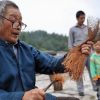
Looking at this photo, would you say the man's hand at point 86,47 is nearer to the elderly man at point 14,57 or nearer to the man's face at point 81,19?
the elderly man at point 14,57

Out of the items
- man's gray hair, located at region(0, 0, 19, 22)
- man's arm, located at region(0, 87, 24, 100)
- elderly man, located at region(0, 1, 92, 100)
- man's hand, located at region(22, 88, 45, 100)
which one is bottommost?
man's arm, located at region(0, 87, 24, 100)

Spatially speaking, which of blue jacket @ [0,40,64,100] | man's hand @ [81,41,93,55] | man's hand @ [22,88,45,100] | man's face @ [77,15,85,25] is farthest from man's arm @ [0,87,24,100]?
man's face @ [77,15,85,25]

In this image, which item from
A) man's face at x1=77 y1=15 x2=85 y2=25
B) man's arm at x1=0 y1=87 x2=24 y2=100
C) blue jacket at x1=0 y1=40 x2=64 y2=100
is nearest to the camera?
man's arm at x1=0 y1=87 x2=24 y2=100

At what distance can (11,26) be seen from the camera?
3.52m

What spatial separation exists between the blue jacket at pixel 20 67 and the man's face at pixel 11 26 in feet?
0.23

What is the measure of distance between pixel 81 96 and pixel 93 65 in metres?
1.89

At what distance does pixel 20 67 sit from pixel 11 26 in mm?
359

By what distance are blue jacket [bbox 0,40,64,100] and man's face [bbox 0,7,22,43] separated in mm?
69

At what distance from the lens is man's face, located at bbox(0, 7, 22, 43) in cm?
349

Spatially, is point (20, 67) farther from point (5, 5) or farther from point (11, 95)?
point (5, 5)

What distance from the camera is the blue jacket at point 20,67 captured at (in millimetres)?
3346

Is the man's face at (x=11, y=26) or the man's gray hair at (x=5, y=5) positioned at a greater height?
the man's gray hair at (x=5, y=5)

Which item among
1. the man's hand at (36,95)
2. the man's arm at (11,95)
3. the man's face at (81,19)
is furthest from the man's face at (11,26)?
the man's face at (81,19)

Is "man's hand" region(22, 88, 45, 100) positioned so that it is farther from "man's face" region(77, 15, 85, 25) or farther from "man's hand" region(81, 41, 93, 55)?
"man's face" region(77, 15, 85, 25)
